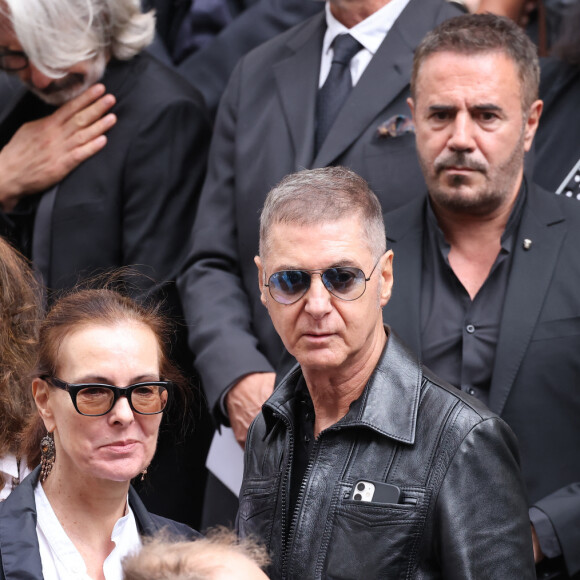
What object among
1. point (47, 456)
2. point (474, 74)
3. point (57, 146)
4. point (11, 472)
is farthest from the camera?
point (57, 146)

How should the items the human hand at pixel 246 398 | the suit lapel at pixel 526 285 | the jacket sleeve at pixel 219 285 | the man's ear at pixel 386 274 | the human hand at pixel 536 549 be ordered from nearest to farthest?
the man's ear at pixel 386 274 < the human hand at pixel 536 549 < the suit lapel at pixel 526 285 < the human hand at pixel 246 398 < the jacket sleeve at pixel 219 285

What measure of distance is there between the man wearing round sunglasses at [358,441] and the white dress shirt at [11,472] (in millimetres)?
624

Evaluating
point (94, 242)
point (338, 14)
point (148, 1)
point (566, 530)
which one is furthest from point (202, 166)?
point (566, 530)

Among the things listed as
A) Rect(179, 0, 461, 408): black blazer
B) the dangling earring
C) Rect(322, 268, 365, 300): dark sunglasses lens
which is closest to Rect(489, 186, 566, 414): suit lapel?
Rect(179, 0, 461, 408): black blazer

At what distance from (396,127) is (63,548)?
1939mm

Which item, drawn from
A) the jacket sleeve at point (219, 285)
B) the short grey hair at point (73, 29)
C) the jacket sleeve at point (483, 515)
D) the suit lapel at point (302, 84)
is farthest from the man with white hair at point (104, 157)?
the jacket sleeve at point (483, 515)

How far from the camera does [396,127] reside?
3.96m

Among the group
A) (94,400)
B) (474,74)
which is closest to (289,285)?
(94,400)

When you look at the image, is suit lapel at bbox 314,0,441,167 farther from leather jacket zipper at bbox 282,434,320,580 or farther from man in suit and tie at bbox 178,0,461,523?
leather jacket zipper at bbox 282,434,320,580

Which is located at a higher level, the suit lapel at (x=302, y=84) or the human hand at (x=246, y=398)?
the suit lapel at (x=302, y=84)

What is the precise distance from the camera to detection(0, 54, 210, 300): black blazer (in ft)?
14.2

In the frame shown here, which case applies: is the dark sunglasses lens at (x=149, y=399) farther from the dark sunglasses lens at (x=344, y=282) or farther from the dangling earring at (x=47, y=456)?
the dark sunglasses lens at (x=344, y=282)

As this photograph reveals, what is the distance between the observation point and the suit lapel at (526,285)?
3.34 metres

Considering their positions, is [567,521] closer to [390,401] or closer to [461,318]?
[461,318]
